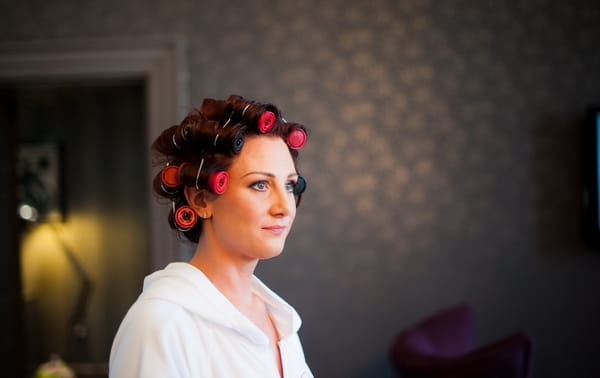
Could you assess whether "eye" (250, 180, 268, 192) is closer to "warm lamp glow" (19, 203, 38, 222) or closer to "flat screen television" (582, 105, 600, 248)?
"flat screen television" (582, 105, 600, 248)

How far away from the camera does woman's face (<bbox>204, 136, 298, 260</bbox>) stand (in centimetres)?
117

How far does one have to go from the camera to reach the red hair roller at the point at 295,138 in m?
1.26

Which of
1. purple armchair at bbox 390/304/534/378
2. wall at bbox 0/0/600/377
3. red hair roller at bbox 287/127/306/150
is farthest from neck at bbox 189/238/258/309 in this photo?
wall at bbox 0/0/600/377

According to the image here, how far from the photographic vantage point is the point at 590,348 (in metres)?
3.31

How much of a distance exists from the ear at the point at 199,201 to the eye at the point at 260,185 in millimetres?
94

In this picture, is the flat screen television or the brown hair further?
the flat screen television

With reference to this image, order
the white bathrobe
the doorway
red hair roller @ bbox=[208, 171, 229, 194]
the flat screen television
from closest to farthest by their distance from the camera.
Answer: the white bathrobe, red hair roller @ bbox=[208, 171, 229, 194], the flat screen television, the doorway

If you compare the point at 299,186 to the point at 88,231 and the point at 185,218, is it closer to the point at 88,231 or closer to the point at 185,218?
the point at 185,218

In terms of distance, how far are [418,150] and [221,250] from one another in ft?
7.62

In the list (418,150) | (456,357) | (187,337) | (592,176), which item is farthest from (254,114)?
(592,176)

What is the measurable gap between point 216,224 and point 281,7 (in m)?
2.45

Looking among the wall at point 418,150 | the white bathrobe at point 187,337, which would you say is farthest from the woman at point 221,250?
the wall at point 418,150

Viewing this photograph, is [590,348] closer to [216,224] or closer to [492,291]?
[492,291]

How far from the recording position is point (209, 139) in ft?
3.86
